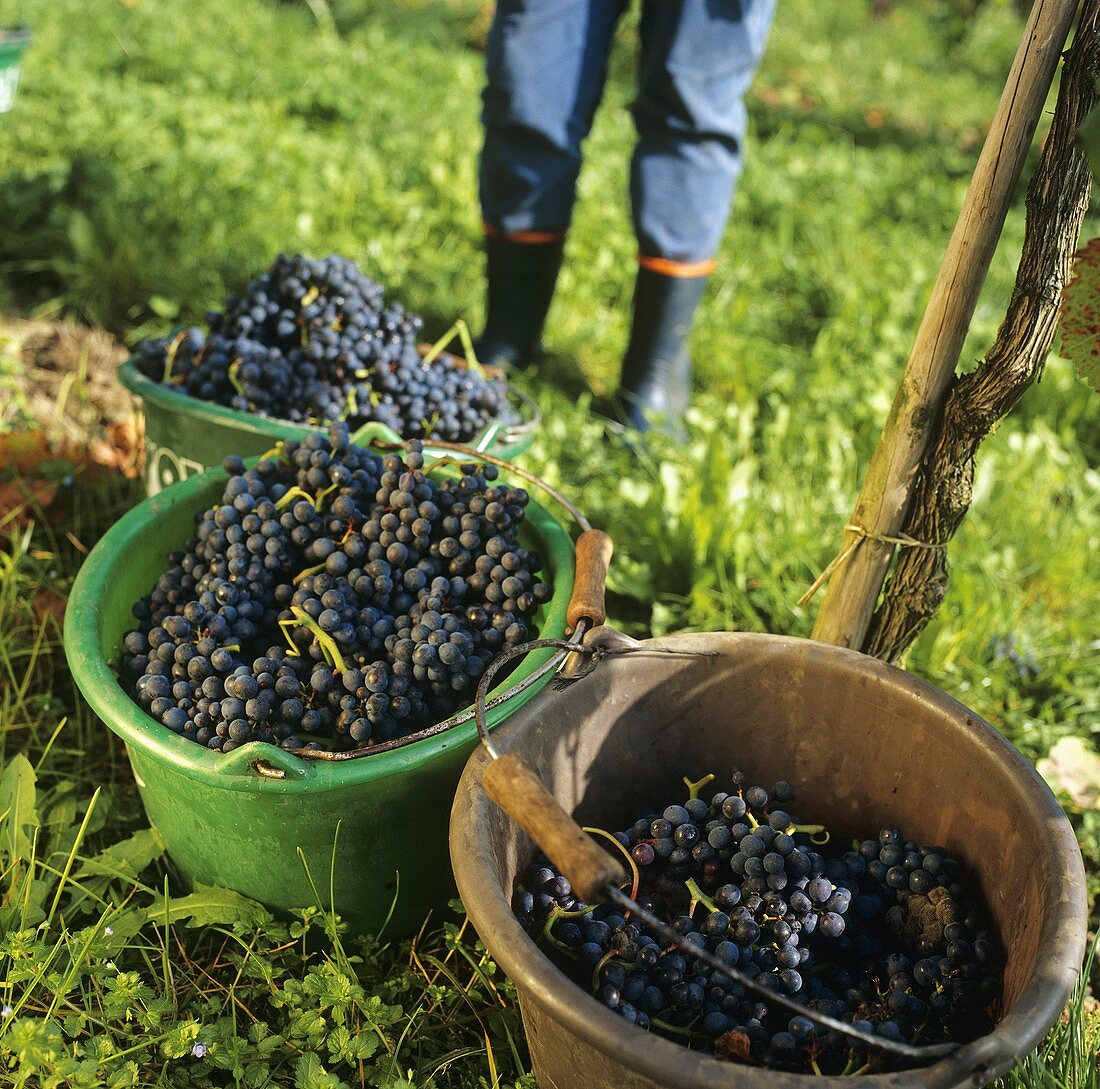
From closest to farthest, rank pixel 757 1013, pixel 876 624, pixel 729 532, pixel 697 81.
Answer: pixel 757 1013, pixel 876 624, pixel 729 532, pixel 697 81

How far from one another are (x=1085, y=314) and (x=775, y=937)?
0.92 meters

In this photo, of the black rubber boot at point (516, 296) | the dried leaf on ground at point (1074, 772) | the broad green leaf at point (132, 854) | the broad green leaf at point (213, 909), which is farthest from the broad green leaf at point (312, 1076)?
the black rubber boot at point (516, 296)

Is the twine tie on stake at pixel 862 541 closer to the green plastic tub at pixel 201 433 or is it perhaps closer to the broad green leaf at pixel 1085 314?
the broad green leaf at pixel 1085 314

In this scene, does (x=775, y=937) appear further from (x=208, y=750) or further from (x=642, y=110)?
(x=642, y=110)

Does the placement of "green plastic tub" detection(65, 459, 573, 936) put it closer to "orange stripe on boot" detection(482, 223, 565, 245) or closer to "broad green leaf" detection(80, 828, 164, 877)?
"broad green leaf" detection(80, 828, 164, 877)

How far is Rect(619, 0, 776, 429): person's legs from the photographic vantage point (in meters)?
2.85

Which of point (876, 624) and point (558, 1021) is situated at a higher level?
point (876, 624)

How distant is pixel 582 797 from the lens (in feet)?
5.69

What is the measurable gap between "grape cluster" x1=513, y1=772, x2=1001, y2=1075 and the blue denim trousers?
6.56 feet

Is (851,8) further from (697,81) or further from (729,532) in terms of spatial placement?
(729,532)

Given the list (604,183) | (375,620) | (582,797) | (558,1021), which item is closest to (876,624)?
(582,797)

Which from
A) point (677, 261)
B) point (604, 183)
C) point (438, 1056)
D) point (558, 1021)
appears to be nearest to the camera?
point (558, 1021)

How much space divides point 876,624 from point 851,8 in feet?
26.9

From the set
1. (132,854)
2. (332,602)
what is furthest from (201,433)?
(132,854)
